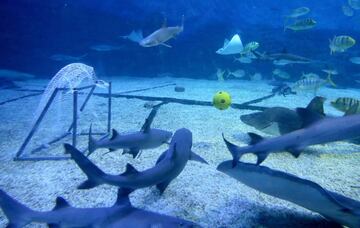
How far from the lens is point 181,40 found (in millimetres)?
21047

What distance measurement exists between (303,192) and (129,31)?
21.3 m

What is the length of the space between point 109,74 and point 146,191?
19.5 meters

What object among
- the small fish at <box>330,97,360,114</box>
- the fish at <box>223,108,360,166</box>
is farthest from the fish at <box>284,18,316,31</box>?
the fish at <box>223,108,360,166</box>

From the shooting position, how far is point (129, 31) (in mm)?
21484

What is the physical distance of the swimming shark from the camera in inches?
74.0

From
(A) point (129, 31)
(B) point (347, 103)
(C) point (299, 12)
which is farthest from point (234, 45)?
(A) point (129, 31)

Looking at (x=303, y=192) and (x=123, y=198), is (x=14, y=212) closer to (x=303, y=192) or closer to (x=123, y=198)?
(x=123, y=198)

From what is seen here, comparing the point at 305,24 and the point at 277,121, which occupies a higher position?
the point at 305,24

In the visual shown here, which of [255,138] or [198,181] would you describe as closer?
[255,138]

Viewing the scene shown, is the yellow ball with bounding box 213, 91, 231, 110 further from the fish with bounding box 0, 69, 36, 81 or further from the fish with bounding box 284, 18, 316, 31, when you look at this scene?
the fish with bounding box 0, 69, 36, 81

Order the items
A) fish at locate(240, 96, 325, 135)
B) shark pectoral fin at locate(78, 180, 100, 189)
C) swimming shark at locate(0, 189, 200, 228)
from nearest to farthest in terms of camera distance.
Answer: swimming shark at locate(0, 189, 200, 228) → shark pectoral fin at locate(78, 180, 100, 189) → fish at locate(240, 96, 325, 135)

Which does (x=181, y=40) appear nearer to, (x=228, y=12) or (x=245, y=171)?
(x=228, y=12)

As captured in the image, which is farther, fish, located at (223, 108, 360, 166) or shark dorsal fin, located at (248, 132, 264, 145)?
shark dorsal fin, located at (248, 132, 264, 145)

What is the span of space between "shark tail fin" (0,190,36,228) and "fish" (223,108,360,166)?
1720mm
